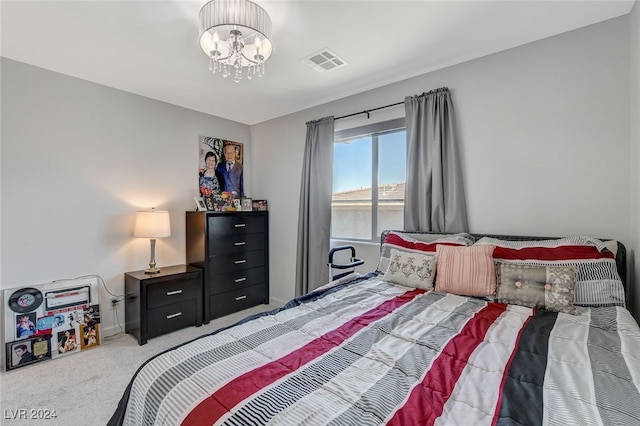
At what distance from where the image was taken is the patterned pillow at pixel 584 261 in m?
1.68

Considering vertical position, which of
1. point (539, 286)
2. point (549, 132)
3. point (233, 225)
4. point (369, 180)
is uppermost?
point (549, 132)

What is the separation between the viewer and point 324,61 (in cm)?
250

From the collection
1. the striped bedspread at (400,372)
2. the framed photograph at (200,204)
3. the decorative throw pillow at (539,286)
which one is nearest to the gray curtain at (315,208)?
the framed photograph at (200,204)

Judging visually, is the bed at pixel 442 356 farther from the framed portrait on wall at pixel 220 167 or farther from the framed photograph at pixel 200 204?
the framed portrait on wall at pixel 220 167

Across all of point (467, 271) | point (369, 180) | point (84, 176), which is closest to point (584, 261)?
point (467, 271)

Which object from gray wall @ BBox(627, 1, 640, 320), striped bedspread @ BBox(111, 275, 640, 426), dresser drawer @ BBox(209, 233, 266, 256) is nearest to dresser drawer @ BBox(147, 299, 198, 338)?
dresser drawer @ BBox(209, 233, 266, 256)

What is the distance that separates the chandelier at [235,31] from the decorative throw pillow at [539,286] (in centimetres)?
218

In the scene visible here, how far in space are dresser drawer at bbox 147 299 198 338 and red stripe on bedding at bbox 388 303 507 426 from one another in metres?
2.77

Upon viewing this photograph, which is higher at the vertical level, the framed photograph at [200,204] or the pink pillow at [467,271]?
the framed photograph at [200,204]

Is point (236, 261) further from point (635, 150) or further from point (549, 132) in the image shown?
point (635, 150)

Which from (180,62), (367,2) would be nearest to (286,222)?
(180,62)

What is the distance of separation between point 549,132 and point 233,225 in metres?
3.24

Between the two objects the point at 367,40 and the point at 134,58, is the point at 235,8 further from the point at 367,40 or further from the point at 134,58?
the point at 134,58

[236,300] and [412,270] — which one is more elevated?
[412,270]
